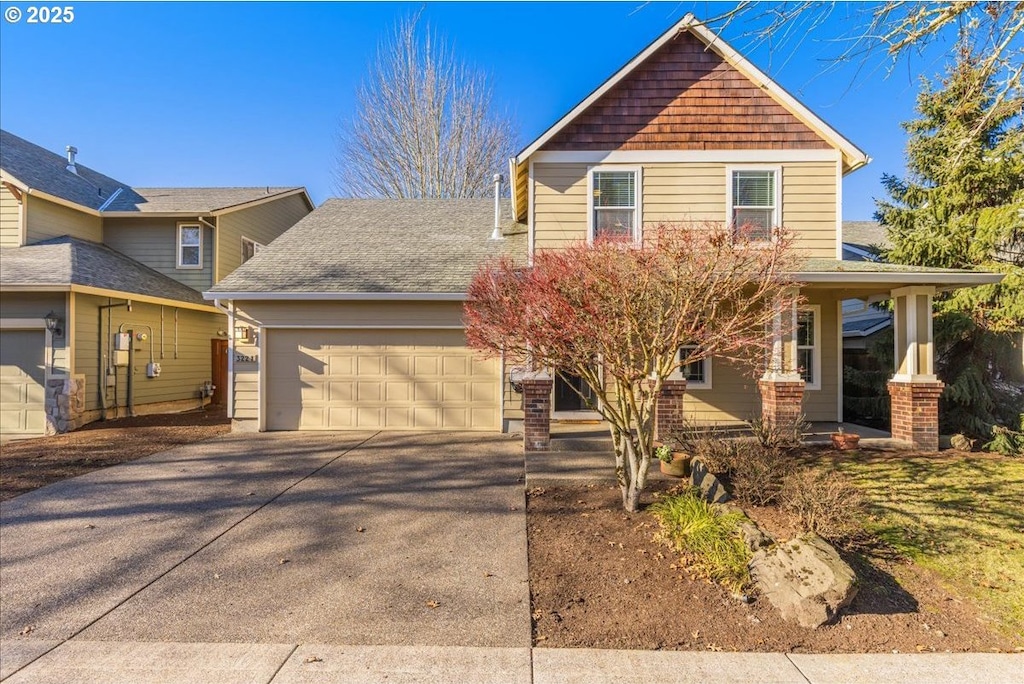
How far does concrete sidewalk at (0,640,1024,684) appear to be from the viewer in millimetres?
2953

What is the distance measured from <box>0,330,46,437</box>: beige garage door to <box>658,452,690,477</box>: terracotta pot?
465 inches

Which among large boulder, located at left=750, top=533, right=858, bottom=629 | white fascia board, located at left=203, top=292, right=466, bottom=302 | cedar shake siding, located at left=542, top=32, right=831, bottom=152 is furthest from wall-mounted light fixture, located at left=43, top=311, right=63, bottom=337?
large boulder, located at left=750, top=533, right=858, bottom=629

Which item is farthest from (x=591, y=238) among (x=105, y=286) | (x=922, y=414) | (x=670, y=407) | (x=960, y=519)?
(x=105, y=286)

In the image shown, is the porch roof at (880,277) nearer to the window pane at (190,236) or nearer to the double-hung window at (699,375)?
the double-hung window at (699,375)

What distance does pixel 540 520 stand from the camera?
520 centimetres

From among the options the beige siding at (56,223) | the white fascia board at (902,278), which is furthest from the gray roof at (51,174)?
the white fascia board at (902,278)

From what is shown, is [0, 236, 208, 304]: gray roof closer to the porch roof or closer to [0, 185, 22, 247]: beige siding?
[0, 185, 22, 247]: beige siding

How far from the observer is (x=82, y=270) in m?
10.9

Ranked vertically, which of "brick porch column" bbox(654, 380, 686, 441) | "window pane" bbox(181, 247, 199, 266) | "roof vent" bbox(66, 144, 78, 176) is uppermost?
"roof vent" bbox(66, 144, 78, 176)

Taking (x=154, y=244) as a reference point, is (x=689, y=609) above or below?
below

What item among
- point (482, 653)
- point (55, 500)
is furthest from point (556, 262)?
point (55, 500)

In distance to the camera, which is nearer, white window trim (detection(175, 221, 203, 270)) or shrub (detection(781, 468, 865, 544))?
shrub (detection(781, 468, 865, 544))

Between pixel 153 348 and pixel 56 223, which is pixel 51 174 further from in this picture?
pixel 153 348

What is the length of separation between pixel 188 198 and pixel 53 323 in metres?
6.52
